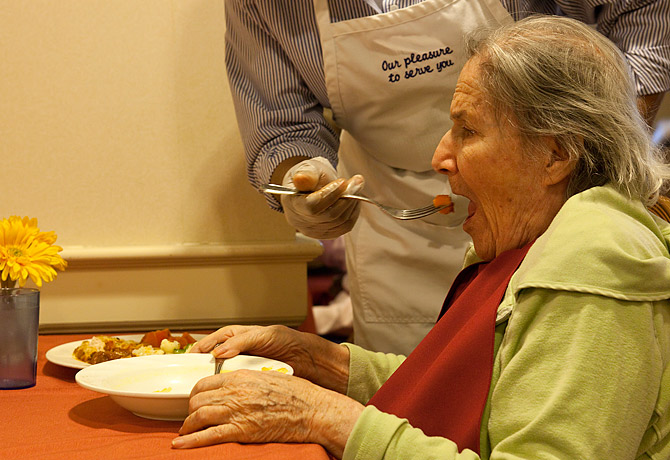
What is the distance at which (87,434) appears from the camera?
997 mm

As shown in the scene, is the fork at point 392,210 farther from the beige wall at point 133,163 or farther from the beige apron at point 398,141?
the beige wall at point 133,163

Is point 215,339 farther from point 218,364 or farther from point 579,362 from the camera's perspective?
point 579,362

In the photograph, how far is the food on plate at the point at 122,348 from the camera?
1381mm

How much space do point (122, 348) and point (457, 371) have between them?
0.70 m

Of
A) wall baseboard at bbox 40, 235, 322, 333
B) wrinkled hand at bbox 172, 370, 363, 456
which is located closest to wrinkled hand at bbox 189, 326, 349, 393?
wrinkled hand at bbox 172, 370, 363, 456

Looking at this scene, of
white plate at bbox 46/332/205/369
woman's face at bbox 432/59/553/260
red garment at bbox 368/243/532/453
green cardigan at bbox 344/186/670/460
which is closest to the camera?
green cardigan at bbox 344/186/670/460

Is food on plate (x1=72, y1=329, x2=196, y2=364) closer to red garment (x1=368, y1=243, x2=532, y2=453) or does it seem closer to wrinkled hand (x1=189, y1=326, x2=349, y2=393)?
wrinkled hand (x1=189, y1=326, x2=349, y2=393)

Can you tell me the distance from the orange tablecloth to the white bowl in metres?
0.03

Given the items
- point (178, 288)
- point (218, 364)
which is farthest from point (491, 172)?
point (178, 288)

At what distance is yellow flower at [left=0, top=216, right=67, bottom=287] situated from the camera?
1245 millimetres

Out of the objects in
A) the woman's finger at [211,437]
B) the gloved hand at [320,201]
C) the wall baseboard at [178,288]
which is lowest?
the wall baseboard at [178,288]

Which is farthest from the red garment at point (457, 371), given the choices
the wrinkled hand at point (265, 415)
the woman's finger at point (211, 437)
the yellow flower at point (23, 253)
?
the yellow flower at point (23, 253)

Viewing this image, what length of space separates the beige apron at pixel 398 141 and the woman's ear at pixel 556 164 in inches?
23.2

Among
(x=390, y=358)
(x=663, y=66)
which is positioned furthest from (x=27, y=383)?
(x=663, y=66)
